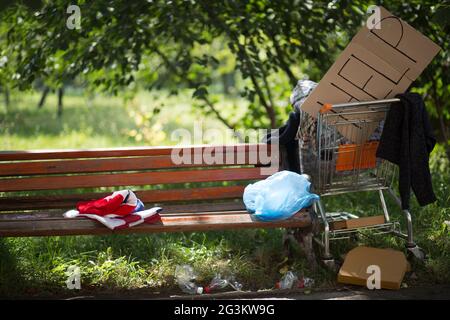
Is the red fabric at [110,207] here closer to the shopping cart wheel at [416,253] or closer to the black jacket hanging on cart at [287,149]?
the black jacket hanging on cart at [287,149]

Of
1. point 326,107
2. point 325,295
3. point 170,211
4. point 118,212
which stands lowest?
point 325,295

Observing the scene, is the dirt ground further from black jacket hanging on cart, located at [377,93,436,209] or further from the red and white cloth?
black jacket hanging on cart, located at [377,93,436,209]

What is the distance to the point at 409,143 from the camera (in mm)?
4164

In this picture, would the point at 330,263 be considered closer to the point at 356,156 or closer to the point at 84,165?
the point at 356,156

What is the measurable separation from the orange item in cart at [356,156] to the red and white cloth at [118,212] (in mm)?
1373

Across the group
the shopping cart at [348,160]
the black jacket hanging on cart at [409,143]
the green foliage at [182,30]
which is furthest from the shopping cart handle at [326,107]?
the green foliage at [182,30]

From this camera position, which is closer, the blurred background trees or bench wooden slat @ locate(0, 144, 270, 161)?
bench wooden slat @ locate(0, 144, 270, 161)

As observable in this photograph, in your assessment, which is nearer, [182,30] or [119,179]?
[119,179]

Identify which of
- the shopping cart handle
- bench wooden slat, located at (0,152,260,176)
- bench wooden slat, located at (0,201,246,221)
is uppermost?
the shopping cart handle

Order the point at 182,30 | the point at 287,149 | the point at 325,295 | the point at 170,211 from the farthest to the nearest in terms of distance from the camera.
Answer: the point at 182,30 < the point at 287,149 < the point at 170,211 < the point at 325,295

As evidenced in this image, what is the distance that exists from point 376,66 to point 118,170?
2122mm

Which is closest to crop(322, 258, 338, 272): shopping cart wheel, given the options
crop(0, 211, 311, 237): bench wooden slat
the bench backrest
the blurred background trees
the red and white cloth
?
crop(0, 211, 311, 237): bench wooden slat

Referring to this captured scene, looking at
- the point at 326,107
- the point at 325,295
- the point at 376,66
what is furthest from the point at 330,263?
the point at 376,66

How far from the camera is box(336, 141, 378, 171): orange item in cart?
4312 mm
